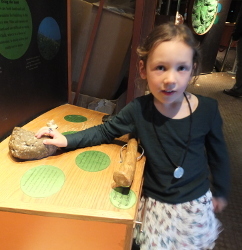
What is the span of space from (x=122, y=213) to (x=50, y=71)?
2.34ft

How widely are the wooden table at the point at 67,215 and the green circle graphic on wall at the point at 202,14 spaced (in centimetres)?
217

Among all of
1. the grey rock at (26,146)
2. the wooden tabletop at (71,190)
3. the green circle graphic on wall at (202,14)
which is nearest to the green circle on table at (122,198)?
the wooden tabletop at (71,190)

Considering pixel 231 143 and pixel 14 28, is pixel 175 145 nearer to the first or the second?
pixel 14 28

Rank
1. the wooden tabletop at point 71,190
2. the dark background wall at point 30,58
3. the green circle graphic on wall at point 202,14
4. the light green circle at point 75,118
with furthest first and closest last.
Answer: the green circle graphic on wall at point 202,14
the light green circle at point 75,118
the dark background wall at point 30,58
the wooden tabletop at point 71,190

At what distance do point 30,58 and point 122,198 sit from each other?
614 millimetres

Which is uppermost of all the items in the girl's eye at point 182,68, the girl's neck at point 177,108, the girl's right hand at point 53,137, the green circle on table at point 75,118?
the girl's eye at point 182,68

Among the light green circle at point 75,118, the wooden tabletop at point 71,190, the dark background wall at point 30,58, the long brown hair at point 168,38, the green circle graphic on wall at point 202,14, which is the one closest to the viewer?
the wooden tabletop at point 71,190

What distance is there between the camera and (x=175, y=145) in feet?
2.36

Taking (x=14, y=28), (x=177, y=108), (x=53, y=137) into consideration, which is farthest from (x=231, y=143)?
(x=14, y=28)

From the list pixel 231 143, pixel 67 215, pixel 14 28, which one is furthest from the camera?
pixel 231 143

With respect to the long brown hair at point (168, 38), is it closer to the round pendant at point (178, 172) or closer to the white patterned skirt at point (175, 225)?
the round pendant at point (178, 172)

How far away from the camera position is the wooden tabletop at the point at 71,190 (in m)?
0.55

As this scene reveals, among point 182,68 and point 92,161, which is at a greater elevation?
point 182,68

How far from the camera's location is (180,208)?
28.2 inches
